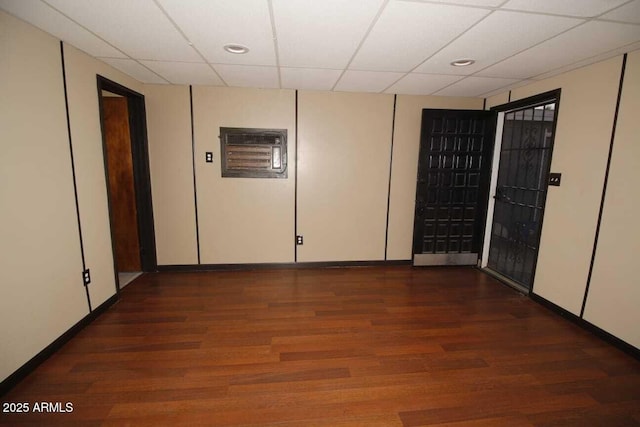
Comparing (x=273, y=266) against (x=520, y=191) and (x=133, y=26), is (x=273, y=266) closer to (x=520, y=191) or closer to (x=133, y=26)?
(x=133, y=26)

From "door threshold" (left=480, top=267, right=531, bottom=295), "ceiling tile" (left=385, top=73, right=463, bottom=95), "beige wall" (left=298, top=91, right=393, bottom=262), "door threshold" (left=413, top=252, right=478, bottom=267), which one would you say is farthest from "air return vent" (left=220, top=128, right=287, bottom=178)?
"door threshold" (left=480, top=267, right=531, bottom=295)

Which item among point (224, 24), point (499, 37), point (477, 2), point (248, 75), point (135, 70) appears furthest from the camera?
point (248, 75)

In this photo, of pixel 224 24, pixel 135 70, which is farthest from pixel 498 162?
pixel 135 70

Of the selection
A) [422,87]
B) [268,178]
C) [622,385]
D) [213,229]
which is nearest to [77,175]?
[213,229]

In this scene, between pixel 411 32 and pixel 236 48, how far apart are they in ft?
4.95

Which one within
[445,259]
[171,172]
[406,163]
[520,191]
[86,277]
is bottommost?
[445,259]

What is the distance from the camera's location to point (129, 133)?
150 inches

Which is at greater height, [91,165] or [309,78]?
[309,78]

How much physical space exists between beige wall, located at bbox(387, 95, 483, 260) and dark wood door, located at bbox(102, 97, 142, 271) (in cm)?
374

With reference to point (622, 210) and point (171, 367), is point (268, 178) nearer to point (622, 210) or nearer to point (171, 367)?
point (171, 367)

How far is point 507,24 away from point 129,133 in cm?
428

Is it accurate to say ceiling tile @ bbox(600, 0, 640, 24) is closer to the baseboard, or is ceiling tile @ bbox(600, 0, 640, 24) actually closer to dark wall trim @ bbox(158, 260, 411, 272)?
dark wall trim @ bbox(158, 260, 411, 272)

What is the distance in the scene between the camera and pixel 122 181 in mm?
3885

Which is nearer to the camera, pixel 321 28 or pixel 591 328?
pixel 321 28
